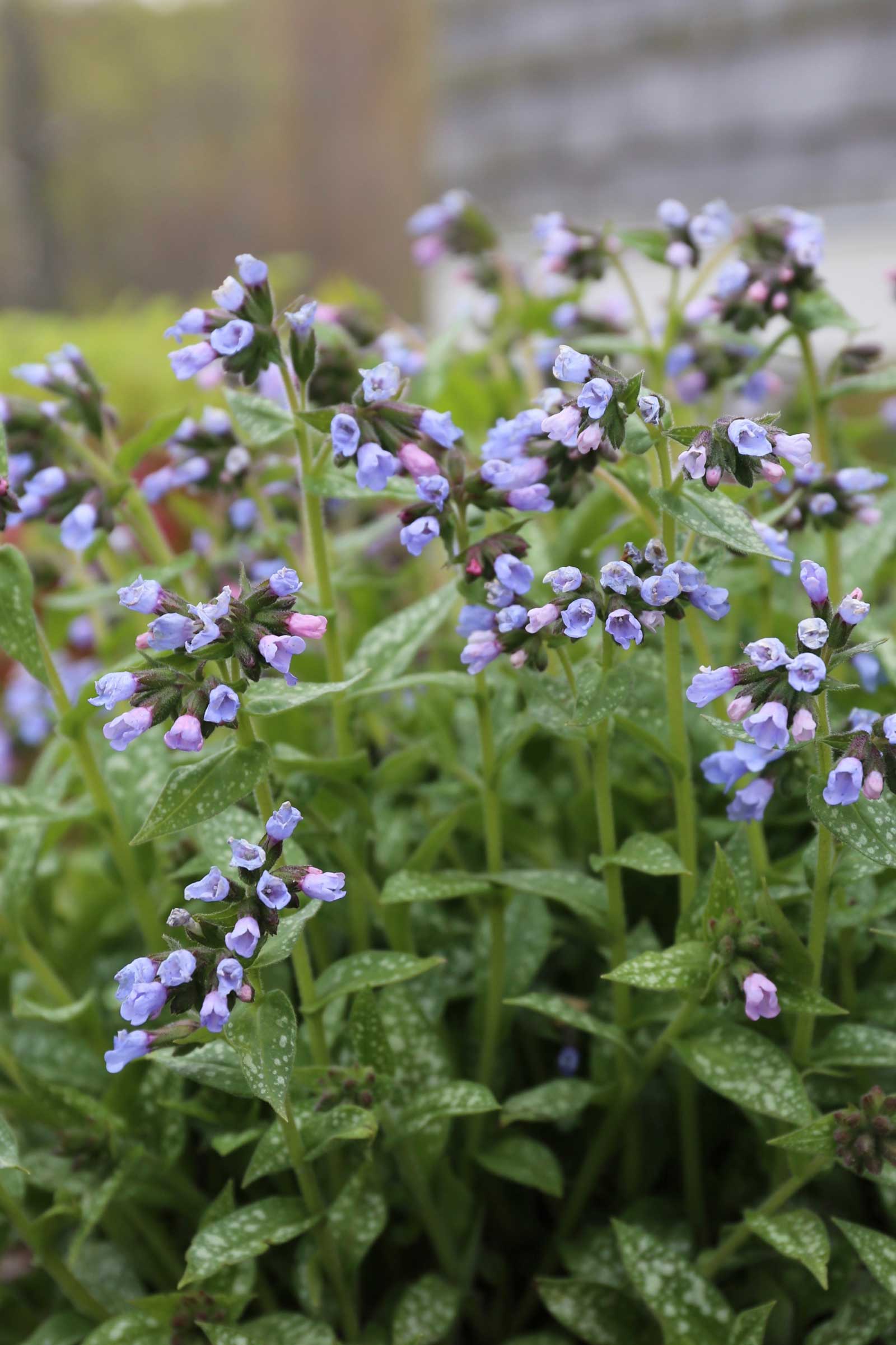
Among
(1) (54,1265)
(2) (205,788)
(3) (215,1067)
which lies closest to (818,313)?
(2) (205,788)

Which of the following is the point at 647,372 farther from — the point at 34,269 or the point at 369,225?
the point at 34,269

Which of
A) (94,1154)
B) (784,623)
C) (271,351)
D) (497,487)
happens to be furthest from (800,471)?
(94,1154)

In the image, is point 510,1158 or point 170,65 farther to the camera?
point 170,65

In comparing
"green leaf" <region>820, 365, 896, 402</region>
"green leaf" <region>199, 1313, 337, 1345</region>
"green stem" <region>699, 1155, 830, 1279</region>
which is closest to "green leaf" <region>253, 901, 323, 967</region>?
"green leaf" <region>199, 1313, 337, 1345</region>

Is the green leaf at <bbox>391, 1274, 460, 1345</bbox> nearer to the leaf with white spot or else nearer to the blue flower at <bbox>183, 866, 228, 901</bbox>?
the leaf with white spot

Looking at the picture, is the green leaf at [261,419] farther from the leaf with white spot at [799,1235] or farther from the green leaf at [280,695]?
the leaf with white spot at [799,1235]

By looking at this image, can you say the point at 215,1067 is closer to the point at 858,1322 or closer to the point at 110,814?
the point at 110,814
